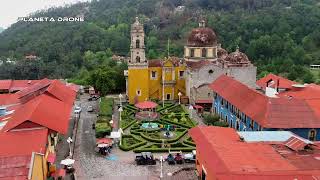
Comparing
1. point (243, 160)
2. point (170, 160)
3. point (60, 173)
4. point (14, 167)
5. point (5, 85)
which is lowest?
point (170, 160)

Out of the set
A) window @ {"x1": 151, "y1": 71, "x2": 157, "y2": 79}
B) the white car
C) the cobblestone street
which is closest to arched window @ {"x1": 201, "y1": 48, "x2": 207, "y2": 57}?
window @ {"x1": 151, "y1": 71, "x2": 157, "y2": 79}

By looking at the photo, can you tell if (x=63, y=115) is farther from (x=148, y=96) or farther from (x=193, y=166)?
(x=148, y=96)

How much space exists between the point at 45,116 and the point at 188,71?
76.5 feet

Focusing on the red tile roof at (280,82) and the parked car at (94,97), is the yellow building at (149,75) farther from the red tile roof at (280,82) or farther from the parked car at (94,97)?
the red tile roof at (280,82)

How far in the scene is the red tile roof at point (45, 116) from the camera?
2994cm

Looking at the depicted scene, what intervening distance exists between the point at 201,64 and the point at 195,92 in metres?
3.60

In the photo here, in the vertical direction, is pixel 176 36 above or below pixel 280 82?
above

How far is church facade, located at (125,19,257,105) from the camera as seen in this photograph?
49.6m

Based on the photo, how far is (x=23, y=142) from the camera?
27.3m

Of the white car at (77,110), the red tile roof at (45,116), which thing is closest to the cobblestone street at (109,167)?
the red tile roof at (45,116)

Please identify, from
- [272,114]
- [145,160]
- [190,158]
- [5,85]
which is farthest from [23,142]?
[5,85]

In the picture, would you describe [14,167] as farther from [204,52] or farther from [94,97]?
[204,52]

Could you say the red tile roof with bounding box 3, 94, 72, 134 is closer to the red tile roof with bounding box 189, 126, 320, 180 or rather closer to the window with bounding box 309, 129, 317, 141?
the red tile roof with bounding box 189, 126, 320, 180

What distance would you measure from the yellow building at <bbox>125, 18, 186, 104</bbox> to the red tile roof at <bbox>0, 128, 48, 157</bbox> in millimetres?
22292
